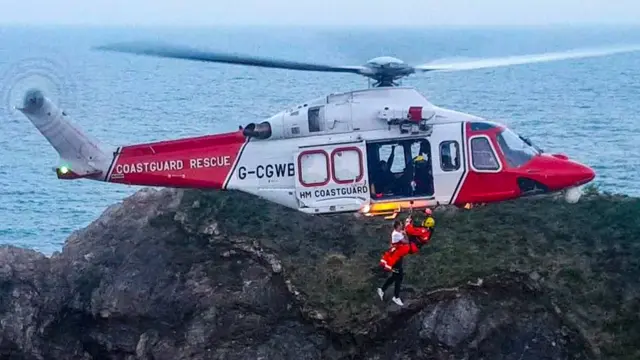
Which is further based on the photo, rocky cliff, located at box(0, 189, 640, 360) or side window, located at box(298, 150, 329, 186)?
rocky cliff, located at box(0, 189, 640, 360)

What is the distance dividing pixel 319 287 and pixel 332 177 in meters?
3.69

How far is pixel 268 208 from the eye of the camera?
83.8 ft

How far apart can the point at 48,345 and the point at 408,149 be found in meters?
12.1

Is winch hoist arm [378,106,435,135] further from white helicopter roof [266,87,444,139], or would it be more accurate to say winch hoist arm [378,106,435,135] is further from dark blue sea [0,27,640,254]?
dark blue sea [0,27,640,254]

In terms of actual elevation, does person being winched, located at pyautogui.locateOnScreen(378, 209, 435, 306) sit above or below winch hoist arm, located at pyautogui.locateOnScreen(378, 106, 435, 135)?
below

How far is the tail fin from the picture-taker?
20.9 meters

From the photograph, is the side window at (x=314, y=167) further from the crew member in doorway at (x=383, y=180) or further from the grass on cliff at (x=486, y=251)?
the grass on cliff at (x=486, y=251)

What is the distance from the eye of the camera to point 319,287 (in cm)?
2228

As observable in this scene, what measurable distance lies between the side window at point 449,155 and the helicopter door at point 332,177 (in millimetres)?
1846

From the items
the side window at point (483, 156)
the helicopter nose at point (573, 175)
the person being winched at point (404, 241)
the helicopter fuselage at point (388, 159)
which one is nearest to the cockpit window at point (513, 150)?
the helicopter fuselage at point (388, 159)

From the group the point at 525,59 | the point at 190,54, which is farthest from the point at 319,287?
the point at 525,59

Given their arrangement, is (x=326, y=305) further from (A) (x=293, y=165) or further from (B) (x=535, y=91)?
(B) (x=535, y=91)

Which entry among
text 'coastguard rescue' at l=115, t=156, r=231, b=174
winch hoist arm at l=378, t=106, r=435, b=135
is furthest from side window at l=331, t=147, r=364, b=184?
text 'coastguard rescue' at l=115, t=156, r=231, b=174

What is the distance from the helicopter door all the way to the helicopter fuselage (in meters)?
0.02
